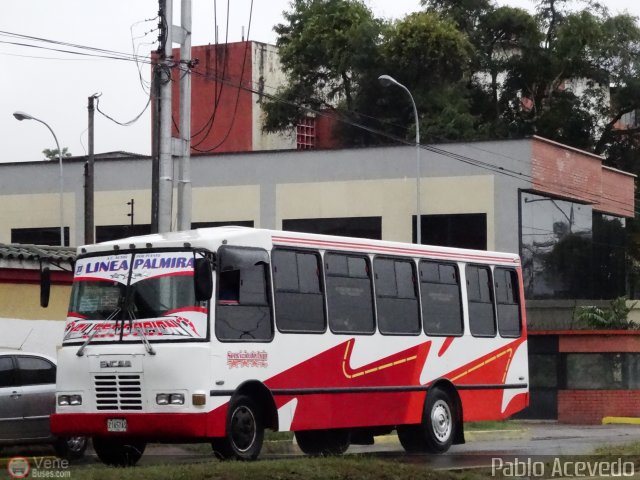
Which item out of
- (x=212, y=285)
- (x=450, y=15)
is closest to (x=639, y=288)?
(x=450, y=15)

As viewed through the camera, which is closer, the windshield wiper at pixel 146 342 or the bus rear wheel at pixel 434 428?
the windshield wiper at pixel 146 342

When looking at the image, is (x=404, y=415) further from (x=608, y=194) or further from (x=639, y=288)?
→ (x=639, y=288)

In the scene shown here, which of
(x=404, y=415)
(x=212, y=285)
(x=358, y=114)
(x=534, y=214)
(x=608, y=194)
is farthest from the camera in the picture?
(x=358, y=114)

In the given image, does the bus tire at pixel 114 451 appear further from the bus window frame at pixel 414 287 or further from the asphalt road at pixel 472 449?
the bus window frame at pixel 414 287

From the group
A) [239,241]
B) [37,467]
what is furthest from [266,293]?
[37,467]

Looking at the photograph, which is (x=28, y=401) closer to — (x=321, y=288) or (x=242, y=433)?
(x=242, y=433)

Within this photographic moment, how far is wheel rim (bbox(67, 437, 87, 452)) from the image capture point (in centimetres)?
1964

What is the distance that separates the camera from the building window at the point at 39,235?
193 feet

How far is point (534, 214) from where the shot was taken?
51094 mm

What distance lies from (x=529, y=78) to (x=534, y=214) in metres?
17.2

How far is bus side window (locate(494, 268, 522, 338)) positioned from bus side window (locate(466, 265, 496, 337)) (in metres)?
0.24

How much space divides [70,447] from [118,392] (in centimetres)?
327

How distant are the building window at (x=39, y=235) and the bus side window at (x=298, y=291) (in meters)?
41.0

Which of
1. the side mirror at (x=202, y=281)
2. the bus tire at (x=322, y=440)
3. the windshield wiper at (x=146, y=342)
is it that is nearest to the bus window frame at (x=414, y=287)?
the bus tire at (x=322, y=440)
